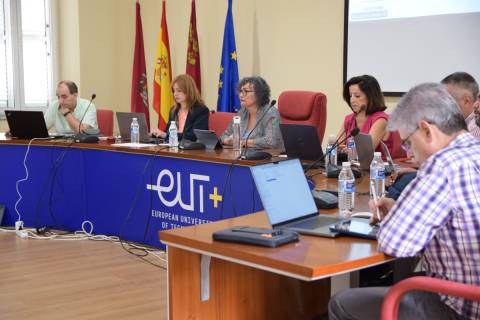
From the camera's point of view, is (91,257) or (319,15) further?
(319,15)

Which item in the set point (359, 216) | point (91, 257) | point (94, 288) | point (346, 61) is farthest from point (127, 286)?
point (346, 61)

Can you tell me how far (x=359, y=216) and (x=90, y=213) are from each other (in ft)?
10.1

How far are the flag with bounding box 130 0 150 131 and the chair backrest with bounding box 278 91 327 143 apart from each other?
2.75m

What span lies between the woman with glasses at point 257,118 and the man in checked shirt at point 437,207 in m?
2.74

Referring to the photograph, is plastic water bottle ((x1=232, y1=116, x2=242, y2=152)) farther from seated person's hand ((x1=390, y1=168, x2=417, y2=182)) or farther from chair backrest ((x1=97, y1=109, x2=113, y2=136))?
chair backrest ((x1=97, y1=109, x2=113, y2=136))

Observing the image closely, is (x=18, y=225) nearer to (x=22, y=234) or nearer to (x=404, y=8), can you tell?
(x=22, y=234)

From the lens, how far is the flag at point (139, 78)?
7391mm

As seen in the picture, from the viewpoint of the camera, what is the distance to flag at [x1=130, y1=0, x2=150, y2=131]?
291 inches

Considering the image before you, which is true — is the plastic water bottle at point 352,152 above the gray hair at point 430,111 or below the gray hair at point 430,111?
below

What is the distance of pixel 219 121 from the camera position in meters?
5.20

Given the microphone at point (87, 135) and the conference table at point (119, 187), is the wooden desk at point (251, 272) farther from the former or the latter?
the microphone at point (87, 135)

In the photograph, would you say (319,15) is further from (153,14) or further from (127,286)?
(127,286)

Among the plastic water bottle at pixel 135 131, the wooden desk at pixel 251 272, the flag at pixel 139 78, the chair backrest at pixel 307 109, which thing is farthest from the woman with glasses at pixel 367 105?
the flag at pixel 139 78

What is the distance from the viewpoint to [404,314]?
1.86m
